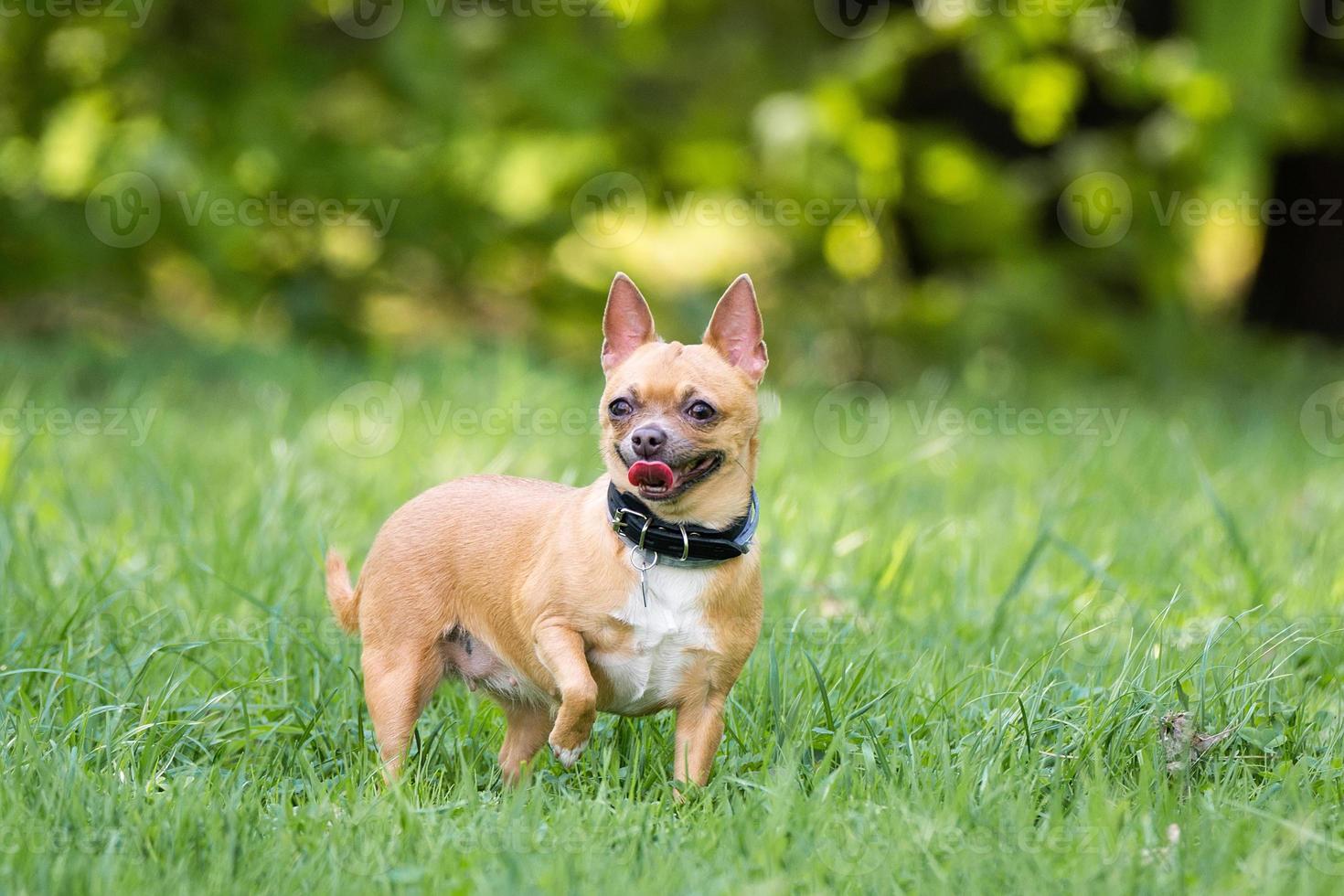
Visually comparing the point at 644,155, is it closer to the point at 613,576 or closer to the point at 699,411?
the point at 699,411

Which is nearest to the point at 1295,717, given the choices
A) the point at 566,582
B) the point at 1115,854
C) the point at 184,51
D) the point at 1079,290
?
the point at 1115,854

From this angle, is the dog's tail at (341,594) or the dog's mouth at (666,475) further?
the dog's tail at (341,594)

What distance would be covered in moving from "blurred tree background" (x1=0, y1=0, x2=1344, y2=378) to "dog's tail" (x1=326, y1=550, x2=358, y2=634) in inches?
163

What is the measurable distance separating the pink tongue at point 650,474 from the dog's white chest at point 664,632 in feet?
0.66

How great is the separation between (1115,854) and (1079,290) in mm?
6396

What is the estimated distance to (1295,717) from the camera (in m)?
3.44

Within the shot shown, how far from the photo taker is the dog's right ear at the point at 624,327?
3502 mm

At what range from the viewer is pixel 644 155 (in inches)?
341

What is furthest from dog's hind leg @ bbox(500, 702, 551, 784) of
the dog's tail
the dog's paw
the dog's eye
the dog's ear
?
A: the dog's ear

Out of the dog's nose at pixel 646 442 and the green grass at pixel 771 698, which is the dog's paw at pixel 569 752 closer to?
the green grass at pixel 771 698

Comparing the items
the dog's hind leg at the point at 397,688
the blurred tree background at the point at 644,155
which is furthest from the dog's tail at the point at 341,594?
the blurred tree background at the point at 644,155

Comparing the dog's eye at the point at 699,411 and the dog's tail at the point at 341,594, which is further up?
the dog's eye at the point at 699,411

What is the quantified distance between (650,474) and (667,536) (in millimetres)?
149

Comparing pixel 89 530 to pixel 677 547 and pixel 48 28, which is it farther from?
pixel 48 28
